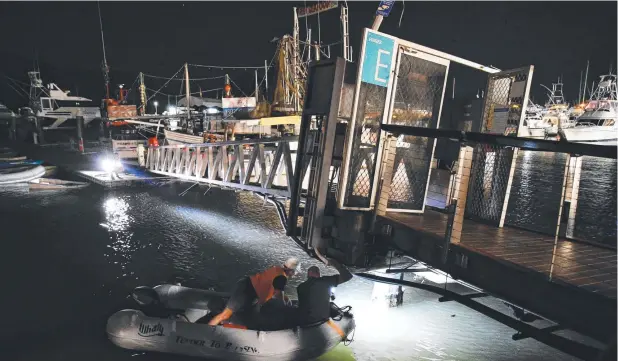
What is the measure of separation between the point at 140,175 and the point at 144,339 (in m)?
14.8

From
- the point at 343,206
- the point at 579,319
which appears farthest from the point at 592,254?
the point at 343,206

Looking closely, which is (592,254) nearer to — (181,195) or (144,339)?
(144,339)

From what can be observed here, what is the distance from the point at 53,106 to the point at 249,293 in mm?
41442

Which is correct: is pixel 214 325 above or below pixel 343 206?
below

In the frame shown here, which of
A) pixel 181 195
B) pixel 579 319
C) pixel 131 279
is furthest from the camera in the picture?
pixel 181 195

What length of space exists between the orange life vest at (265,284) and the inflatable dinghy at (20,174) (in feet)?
53.3

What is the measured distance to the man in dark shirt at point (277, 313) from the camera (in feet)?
17.7

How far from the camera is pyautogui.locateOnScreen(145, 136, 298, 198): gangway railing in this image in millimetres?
8359

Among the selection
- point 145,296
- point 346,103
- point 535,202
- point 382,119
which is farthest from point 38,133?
point 535,202

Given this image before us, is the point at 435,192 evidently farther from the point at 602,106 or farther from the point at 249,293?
the point at 602,106

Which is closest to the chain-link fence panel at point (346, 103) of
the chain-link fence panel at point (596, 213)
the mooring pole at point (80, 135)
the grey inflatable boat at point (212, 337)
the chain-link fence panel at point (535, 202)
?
the grey inflatable boat at point (212, 337)

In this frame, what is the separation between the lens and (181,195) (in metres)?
15.9

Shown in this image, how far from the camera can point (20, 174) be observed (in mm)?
16234

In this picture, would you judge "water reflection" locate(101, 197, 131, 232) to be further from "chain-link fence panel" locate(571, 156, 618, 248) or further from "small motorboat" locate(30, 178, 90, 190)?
"chain-link fence panel" locate(571, 156, 618, 248)
